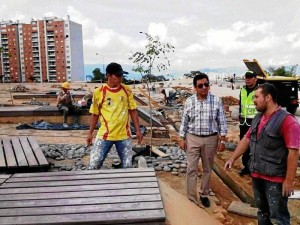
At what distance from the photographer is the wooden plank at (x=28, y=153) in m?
5.24

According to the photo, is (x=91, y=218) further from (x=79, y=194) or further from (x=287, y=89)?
(x=287, y=89)

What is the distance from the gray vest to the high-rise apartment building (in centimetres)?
10071

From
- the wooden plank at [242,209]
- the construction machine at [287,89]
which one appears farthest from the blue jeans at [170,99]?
the wooden plank at [242,209]

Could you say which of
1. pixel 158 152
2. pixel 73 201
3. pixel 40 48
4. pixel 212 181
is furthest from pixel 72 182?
pixel 40 48

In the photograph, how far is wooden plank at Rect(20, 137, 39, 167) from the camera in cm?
524

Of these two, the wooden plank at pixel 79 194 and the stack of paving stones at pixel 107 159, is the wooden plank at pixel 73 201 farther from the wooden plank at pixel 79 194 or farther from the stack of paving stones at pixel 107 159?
the stack of paving stones at pixel 107 159

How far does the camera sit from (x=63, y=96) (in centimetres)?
1139

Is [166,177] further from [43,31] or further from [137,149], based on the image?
[43,31]

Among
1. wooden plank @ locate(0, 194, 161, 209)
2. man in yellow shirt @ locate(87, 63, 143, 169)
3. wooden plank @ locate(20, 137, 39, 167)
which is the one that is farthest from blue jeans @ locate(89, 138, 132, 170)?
wooden plank @ locate(20, 137, 39, 167)

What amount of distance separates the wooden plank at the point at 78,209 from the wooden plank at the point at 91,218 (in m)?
0.06

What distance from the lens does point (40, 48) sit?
3996 inches

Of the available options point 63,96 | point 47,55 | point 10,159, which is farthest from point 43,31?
point 10,159

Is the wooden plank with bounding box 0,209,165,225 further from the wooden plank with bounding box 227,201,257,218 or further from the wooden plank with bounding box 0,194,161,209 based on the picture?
the wooden plank with bounding box 227,201,257,218

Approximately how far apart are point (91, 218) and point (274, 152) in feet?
5.45
